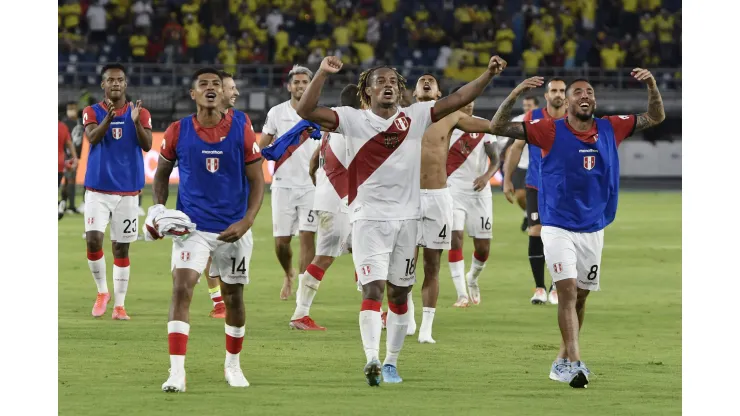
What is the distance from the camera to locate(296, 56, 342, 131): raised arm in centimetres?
844

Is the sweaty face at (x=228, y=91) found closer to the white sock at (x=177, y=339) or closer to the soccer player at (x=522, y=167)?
the white sock at (x=177, y=339)

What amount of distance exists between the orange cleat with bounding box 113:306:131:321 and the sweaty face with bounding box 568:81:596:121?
16.9 feet

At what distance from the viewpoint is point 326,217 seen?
1245 centimetres

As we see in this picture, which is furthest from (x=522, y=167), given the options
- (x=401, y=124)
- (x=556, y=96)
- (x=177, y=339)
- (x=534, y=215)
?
(x=177, y=339)

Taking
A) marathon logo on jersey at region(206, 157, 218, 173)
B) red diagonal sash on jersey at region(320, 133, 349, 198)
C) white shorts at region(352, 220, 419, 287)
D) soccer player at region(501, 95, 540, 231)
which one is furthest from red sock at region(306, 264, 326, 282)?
soccer player at region(501, 95, 540, 231)

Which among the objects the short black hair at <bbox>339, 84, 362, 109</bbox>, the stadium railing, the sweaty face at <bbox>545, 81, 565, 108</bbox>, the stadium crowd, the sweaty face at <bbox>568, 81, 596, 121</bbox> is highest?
the stadium crowd

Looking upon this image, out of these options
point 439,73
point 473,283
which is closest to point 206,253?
point 473,283

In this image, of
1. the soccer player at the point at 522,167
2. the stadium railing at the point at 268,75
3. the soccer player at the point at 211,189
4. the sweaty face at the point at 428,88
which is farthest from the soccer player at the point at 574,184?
the stadium railing at the point at 268,75

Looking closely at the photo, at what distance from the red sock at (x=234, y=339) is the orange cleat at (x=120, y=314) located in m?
3.63

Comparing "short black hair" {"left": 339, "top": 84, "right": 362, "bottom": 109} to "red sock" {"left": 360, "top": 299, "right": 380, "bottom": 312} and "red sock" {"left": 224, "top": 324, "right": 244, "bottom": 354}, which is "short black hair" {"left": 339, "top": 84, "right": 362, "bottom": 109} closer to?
"red sock" {"left": 360, "top": 299, "right": 380, "bottom": 312}

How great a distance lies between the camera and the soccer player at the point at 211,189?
8797 mm

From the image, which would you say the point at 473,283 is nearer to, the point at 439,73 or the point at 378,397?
the point at 378,397
